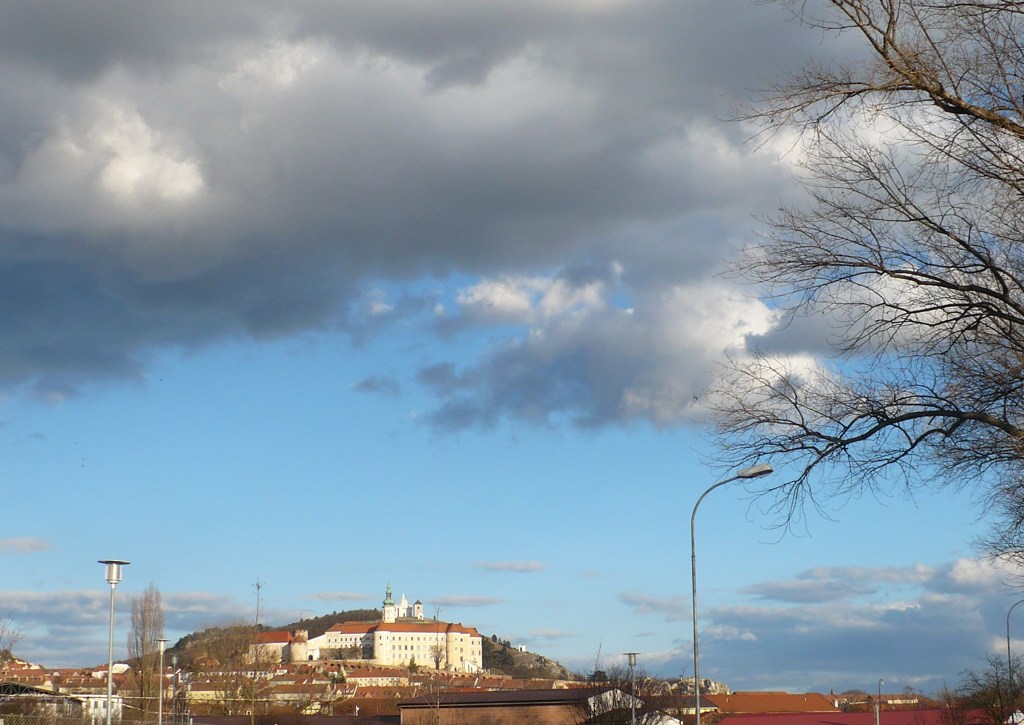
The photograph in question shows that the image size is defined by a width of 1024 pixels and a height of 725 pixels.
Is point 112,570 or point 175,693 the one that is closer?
point 112,570

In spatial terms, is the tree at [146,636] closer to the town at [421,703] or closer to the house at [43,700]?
the town at [421,703]

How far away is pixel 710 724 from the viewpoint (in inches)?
2749

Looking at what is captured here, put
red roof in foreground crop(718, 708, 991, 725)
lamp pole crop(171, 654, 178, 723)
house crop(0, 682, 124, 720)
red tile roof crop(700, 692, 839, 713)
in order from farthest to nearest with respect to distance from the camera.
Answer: red tile roof crop(700, 692, 839, 713), red roof in foreground crop(718, 708, 991, 725), lamp pole crop(171, 654, 178, 723), house crop(0, 682, 124, 720)

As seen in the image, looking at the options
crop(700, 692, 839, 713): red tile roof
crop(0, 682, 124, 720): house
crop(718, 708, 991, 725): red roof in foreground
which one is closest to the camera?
crop(0, 682, 124, 720): house

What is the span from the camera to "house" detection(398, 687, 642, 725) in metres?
50.2

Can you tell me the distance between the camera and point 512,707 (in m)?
55.8

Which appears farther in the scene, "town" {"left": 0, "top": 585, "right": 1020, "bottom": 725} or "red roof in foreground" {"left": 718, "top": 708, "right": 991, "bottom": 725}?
"red roof in foreground" {"left": 718, "top": 708, "right": 991, "bottom": 725}

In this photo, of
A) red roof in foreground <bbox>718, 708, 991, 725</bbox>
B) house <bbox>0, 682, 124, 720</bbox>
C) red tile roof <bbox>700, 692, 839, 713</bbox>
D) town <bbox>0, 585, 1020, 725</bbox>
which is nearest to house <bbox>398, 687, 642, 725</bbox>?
town <bbox>0, 585, 1020, 725</bbox>

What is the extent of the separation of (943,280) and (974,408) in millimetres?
1553

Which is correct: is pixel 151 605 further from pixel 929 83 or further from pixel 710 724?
pixel 929 83

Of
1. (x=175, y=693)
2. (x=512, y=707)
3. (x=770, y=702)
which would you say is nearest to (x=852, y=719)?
(x=512, y=707)

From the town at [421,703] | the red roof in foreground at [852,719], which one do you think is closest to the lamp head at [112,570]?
the town at [421,703]

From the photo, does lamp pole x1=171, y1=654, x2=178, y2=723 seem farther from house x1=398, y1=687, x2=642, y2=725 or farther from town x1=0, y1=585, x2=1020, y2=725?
house x1=398, y1=687, x2=642, y2=725

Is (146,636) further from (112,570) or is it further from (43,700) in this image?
(112,570)
